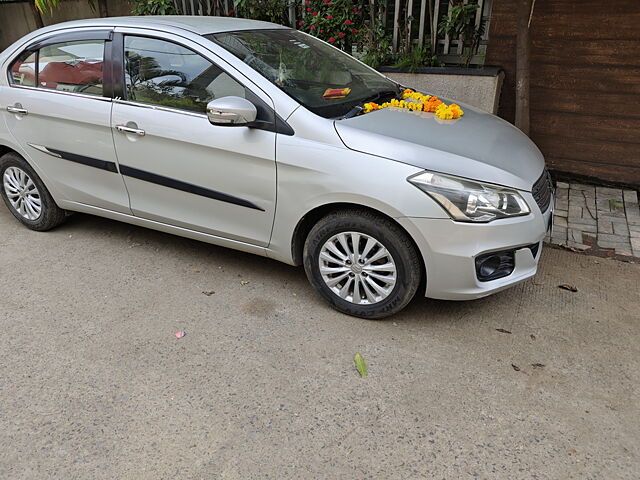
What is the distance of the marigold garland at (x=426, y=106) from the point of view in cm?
351

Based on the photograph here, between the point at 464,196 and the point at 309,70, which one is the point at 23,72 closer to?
the point at 309,70

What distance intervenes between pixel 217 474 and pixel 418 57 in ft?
15.9

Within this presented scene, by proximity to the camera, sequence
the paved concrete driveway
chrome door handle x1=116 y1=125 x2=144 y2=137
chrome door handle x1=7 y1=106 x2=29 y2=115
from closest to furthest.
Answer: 1. the paved concrete driveway
2. chrome door handle x1=116 y1=125 x2=144 y2=137
3. chrome door handle x1=7 y1=106 x2=29 y2=115

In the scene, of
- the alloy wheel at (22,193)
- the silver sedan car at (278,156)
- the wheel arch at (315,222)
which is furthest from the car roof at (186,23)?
the wheel arch at (315,222)

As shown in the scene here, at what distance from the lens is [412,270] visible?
3062 millimetres

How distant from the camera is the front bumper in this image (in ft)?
9.49

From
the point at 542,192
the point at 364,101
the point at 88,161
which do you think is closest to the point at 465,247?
the point at 542,192

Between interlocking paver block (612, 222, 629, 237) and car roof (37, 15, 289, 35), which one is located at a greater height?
car roof (37, 15, 289, 35)

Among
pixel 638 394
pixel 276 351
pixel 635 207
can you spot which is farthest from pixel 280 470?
pixel 635 207

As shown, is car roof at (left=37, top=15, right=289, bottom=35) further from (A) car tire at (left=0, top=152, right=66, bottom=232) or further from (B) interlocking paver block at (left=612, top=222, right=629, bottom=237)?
(B) interlocking paver block at (left=612, top=222, right=629, bottom=237)

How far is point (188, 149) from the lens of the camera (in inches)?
136

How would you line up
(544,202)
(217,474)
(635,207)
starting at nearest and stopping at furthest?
(217,474) → (544,202) → (635,207)

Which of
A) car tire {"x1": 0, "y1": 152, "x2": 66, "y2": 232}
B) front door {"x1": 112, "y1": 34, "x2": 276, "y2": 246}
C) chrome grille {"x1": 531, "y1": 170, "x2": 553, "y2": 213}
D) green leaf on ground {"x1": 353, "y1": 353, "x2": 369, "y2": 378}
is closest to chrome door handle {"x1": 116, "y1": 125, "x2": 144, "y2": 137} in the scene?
front door {"x1": 112, "y1": 34, "x2": 276, "y2": 246}

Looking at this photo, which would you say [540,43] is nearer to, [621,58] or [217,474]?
[621,58]
